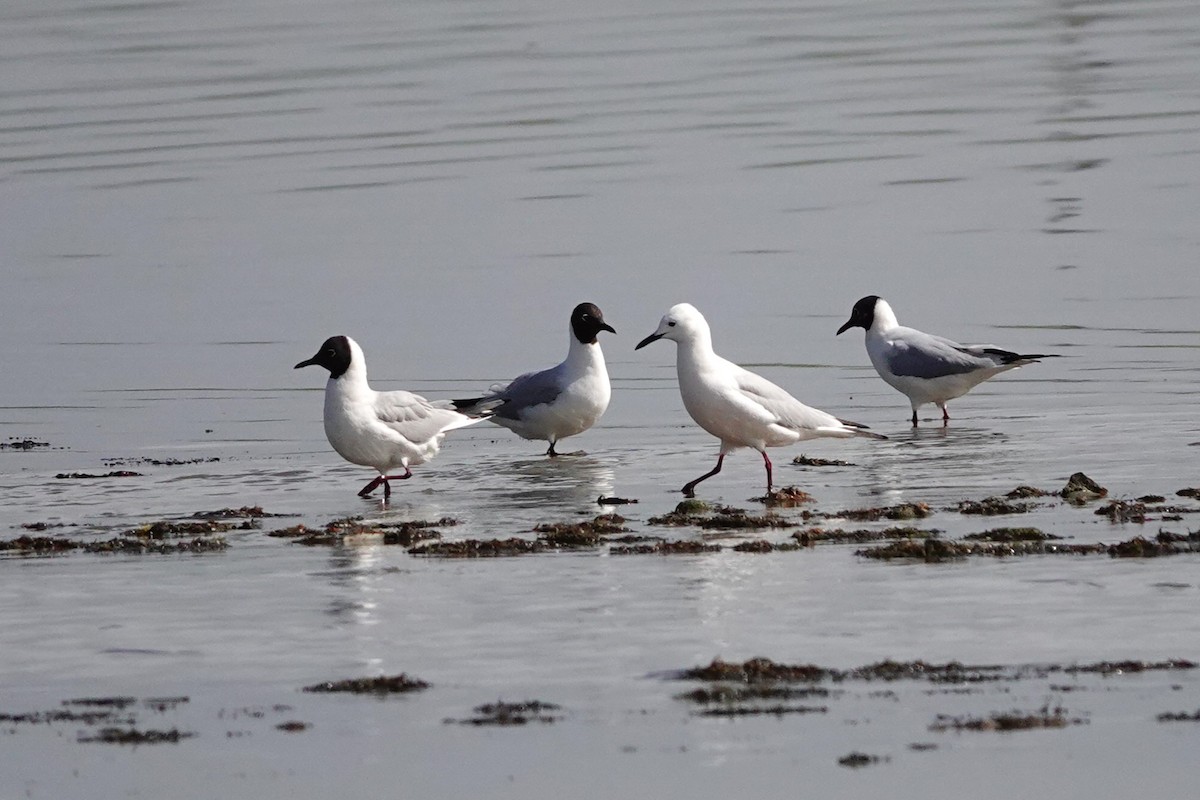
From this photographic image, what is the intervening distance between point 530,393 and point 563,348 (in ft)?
16.8

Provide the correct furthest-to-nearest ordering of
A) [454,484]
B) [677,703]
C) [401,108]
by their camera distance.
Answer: [401,108] < [454,484] < [677,703]

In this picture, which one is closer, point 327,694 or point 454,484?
point 327,694

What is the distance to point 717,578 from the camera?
10.0 metres

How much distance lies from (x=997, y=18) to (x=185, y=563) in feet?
131

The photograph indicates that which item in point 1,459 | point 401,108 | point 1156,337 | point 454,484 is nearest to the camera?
point 454,484

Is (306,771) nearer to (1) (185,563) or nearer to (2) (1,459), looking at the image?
(1) (185,563)

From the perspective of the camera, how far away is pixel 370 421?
1356 centimetres

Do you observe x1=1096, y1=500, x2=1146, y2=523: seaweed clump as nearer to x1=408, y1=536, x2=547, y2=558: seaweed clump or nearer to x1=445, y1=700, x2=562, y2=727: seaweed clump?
x1=408, y1=536, x2=547, y2=558: seaweed clump

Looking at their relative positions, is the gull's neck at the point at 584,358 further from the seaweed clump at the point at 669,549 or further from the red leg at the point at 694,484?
the seaweed clump at the point at 669,549

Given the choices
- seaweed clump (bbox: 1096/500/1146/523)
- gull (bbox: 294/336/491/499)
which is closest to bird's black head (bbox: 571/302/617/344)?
gull (bbox: 294/336/491/499)

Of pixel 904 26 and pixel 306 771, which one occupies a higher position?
pixel 904 26

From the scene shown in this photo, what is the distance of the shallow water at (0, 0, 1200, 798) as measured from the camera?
7547 millimetres

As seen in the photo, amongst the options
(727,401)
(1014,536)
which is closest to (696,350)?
(727,401)

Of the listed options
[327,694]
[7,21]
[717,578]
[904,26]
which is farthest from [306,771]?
[7,21]
